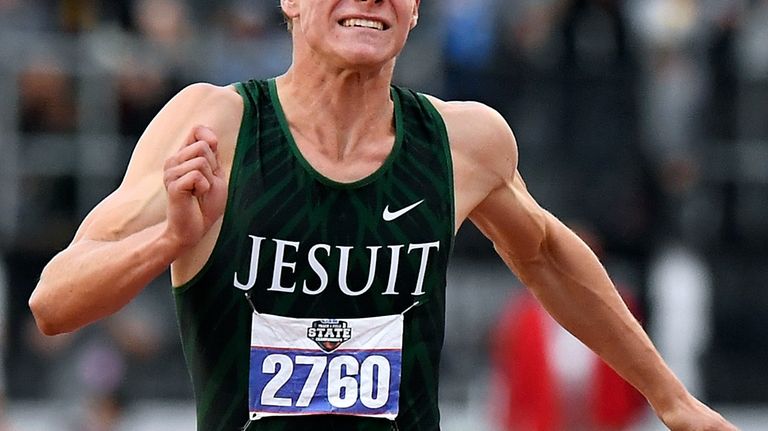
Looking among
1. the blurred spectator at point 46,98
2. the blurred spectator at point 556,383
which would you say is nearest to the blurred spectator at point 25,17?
the blurred spectator at point 46,98

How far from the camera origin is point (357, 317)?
473cm

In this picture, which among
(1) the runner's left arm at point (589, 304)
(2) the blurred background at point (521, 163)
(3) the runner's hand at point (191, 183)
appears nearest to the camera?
(3) the runner's hand at point (191, 183)

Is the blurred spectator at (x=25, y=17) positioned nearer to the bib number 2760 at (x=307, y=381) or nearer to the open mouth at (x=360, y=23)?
the open mouth at (x=360, y=23)

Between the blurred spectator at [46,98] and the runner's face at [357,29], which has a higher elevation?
the runner's face at [357,29]

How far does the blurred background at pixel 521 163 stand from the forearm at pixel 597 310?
627cm

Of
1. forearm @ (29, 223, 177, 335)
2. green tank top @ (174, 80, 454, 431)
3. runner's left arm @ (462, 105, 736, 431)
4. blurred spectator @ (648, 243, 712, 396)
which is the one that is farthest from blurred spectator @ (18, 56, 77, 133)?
forearm @ (29, 223, 177, 335)

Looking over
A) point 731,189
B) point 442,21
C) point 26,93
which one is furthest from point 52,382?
point 731,189

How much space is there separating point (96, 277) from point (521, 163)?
27.6 ft

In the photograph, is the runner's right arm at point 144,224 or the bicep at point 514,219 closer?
the runner's right arm at point 144,224

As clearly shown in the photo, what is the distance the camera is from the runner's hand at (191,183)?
13.5ft

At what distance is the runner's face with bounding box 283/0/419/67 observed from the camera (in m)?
4.68

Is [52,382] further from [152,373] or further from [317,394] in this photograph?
[317,394]

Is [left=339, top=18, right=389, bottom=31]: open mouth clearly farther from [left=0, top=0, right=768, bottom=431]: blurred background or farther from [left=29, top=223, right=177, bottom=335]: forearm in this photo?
[left=0, top=0, right=768, bottom=431]: blurred background

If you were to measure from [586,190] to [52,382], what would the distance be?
3.96 meters
